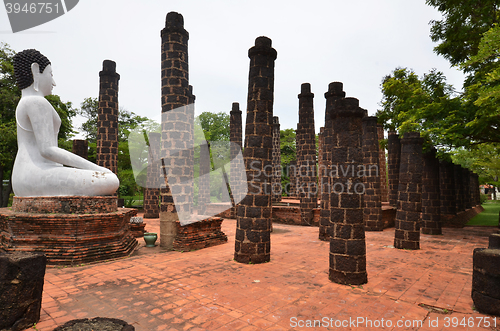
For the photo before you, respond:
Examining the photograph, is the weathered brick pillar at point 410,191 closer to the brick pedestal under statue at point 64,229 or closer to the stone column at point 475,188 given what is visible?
the brick pedestal under statue at point 64,229

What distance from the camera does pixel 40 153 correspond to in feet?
21.8

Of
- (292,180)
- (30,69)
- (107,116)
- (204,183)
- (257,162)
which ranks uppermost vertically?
(107,116)

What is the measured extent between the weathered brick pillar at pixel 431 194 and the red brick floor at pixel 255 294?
441 cm

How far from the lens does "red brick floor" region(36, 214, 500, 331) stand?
12.5 feet

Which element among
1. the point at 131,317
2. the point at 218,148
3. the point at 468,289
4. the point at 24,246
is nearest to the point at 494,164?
the point at 468,289

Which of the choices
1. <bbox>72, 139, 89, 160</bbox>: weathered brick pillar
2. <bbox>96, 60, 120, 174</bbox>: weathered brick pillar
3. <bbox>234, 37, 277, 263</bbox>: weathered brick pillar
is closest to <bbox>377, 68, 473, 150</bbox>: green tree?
<bbox>234, 37, 277, 263</bbox>: weathered brick pillar

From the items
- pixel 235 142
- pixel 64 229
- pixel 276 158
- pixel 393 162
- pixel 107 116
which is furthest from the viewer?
pixel 276 158

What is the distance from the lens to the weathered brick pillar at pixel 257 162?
22.6 ft

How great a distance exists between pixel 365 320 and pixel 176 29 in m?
8.12

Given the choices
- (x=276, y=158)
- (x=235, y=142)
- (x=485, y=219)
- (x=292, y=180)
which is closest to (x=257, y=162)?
(x=235, y=142)

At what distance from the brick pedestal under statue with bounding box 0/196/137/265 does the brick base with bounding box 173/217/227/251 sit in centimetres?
146

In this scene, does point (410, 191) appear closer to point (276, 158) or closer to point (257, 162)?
point (257, 162)

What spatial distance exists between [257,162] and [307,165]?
743cm

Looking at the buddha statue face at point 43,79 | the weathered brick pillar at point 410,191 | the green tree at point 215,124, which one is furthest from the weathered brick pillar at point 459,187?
the green tree at point 215,124
